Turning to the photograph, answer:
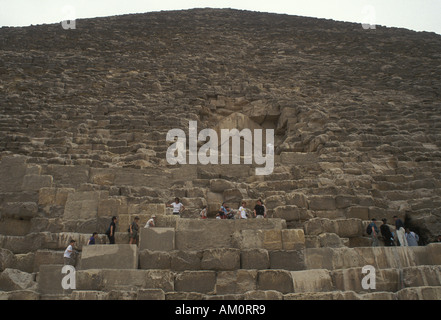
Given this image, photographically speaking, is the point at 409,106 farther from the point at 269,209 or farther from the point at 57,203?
the point at 57,203

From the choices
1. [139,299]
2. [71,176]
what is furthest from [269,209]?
[71,176]

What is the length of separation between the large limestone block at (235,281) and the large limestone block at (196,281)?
74mm

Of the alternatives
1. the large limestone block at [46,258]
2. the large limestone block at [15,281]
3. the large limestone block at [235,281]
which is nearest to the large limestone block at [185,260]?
the large limestone block at [235,281]

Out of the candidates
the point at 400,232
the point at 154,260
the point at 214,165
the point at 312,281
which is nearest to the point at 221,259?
the point at 154,260

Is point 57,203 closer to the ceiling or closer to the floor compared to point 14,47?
closer to the floor

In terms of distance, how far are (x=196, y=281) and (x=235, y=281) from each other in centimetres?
41

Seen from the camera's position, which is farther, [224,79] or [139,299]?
[224,79]

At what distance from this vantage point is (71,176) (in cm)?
679

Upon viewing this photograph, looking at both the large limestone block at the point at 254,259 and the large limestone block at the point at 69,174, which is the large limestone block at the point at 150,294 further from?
the large limestone block at the point at 69,174

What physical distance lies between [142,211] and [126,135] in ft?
9.25

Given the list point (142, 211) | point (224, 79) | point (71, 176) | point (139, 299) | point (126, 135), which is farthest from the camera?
point (224, 79)

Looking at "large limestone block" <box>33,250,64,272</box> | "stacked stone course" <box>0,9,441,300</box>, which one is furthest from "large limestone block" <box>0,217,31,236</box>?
"large limestone block" <box>33,250,64,272</box>

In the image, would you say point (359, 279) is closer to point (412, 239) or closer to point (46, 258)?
point (412, 239)

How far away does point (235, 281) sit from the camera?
183 inches
